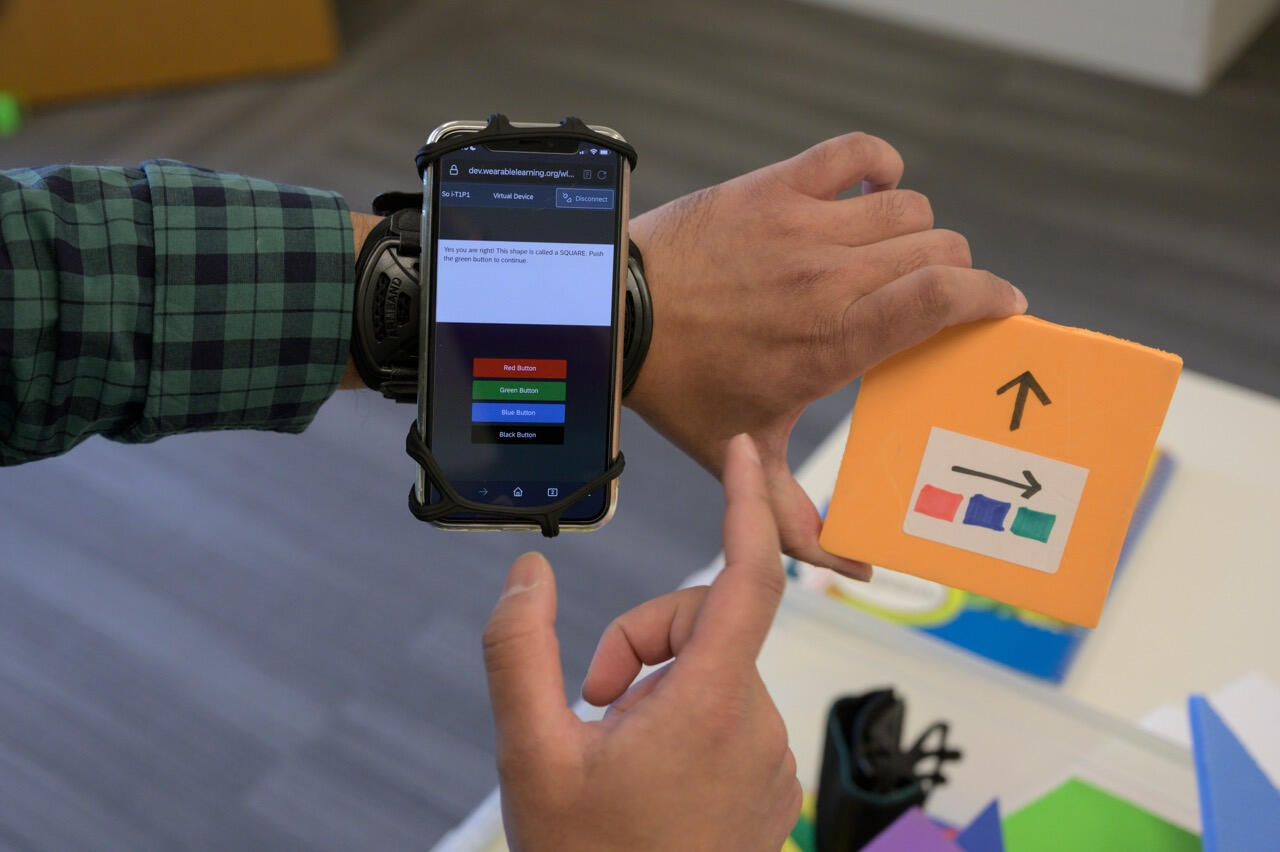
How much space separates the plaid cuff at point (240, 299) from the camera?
98cm

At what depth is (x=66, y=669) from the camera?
204 centimetres

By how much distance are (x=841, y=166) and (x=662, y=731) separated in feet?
1.76

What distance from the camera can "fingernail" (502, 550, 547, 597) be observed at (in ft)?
2.45

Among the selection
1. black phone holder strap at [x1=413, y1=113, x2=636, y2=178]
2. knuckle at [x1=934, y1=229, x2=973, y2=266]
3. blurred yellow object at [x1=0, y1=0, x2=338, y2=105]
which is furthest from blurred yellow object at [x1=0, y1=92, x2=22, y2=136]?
knuckle at [x1=934, y1=229, x2=973, y2=266]

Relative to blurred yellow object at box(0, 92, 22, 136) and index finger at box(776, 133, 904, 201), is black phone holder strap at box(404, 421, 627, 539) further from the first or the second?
blurred yellow object at box(0, 92, 22, 136)

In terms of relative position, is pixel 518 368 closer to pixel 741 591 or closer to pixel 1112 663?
pixel 741 591

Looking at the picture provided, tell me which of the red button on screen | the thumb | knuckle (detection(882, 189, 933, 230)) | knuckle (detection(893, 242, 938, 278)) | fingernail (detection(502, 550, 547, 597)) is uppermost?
knuckle (detection(882, 189, 933, 230))

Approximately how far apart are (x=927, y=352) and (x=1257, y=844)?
42cm

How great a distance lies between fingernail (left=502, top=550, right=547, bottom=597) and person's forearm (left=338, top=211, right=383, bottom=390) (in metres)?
0.36

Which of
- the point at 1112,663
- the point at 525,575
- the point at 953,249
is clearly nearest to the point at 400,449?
the point at 1112,663

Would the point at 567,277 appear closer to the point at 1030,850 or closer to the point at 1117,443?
the point at 1117,443

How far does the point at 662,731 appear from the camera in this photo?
700mm

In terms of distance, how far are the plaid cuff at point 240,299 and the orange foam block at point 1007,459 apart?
437mm

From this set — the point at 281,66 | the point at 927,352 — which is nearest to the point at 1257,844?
the point at 927,352
